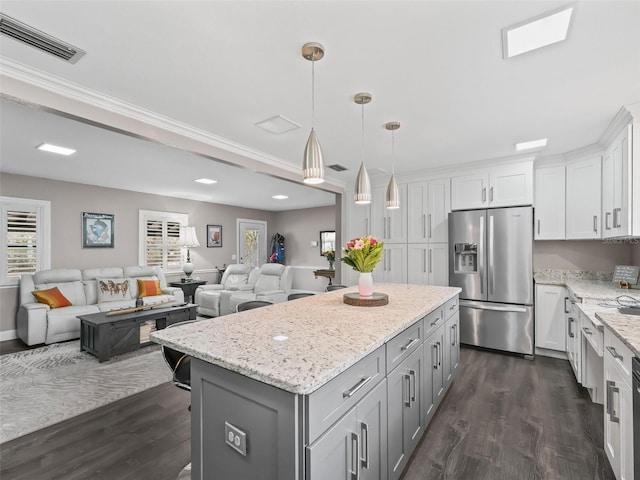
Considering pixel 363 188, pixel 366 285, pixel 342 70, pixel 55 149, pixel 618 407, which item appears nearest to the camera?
pixel 618 407

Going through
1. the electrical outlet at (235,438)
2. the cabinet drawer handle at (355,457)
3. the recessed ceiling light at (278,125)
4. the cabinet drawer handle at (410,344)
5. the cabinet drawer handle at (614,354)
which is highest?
the recessed ceiling light at (278,125)

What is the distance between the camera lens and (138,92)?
2.36 meters

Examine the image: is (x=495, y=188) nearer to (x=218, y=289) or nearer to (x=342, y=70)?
(x=342, y=70)

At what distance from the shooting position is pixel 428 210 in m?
4.65

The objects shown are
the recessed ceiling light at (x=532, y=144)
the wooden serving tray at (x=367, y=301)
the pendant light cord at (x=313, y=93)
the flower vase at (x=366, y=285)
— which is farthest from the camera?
the recessed ceiling light at (x=532, y=144)

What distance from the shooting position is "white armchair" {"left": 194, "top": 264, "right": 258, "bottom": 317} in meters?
6.04

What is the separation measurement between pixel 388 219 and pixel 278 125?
2631mm

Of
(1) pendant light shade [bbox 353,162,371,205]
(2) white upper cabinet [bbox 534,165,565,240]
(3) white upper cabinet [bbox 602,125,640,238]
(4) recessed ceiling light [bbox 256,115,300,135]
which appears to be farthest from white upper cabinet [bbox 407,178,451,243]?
(4) recessed ceiling light [bbox 256,115,300,135]

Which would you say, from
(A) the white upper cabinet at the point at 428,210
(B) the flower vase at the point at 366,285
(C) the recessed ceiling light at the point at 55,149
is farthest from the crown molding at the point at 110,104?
(A) the white upper cabinet at the point at 428,210

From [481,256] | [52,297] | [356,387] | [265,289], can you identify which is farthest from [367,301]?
[52,297]

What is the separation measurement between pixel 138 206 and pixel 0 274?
2319 mm

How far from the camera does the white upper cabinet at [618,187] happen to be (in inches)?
104

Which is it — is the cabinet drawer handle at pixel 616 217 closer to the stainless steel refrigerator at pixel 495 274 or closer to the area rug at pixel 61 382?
the stainless steel refrigerator at pixel 495 274

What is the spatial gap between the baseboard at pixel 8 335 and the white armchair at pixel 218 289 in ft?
8.75
